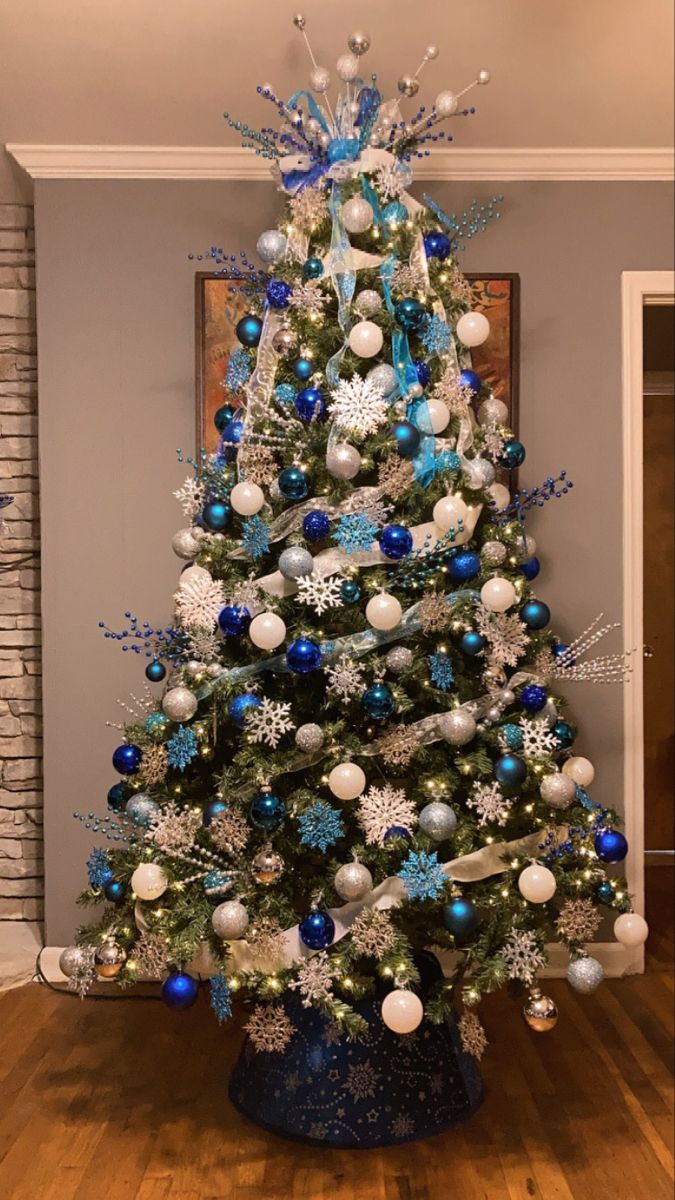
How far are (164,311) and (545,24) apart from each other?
1.28 meters

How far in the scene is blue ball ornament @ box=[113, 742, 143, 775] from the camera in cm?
231

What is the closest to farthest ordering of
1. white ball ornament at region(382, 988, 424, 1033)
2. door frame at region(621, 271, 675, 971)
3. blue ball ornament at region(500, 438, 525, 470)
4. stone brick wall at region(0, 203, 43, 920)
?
1. white ball ornament at region(382, 988, 424, 1033)
2. blue ball ornament at region(500, 438, 525, 470)
3. door frame at region(621, 271, 675, 971)
4. stone brick wall at region(0, 203, 43, 920)

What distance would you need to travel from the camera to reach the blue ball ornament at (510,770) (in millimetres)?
2156

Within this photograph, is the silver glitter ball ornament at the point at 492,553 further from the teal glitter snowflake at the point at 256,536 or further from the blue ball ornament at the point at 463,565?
the teal glitter snowflake at the point at 256,536

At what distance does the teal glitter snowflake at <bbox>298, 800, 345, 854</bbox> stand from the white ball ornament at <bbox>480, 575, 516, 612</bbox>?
0.53 m

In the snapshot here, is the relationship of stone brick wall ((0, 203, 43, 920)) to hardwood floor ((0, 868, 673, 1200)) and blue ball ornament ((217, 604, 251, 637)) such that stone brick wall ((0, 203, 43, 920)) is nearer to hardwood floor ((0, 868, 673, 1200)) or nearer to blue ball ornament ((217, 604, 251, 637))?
hardwood floor ((0, 868, 673, 1200))

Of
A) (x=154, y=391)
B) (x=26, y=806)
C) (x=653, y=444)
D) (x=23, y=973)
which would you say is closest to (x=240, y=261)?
(x=154, y=391)

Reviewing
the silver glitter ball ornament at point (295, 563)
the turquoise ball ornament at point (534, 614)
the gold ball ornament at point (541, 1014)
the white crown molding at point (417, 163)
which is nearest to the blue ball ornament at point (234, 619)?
the silver glitter ball ornament at point (295, 563)

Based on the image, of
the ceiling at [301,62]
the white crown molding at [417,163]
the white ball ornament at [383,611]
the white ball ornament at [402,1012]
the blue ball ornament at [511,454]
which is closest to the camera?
the white ball ornament at [402,1012]

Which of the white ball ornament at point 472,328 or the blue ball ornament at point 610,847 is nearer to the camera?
the blue ball ornament at point 610,847

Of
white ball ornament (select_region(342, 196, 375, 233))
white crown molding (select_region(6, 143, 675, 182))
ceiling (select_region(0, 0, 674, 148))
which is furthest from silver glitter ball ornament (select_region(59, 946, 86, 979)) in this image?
white crown molding (select_region(6, 143, 675, 182))

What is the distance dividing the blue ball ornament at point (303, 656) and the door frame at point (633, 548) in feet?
4.39

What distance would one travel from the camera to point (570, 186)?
312 cm

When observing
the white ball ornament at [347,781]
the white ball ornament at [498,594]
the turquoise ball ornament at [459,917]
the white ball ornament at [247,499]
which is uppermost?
the white ball ornament at [247,499]
